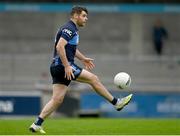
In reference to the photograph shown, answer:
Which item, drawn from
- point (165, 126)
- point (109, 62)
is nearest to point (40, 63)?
point (109, 62)

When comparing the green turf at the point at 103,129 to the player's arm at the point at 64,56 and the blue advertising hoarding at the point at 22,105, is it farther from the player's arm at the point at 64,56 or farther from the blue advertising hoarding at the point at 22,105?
the blue advertising hoarding at the point at 22,105

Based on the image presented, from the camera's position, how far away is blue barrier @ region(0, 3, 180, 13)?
34.0m

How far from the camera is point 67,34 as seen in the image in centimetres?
1403

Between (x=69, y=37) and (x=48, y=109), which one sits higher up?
(x=69, y=37)

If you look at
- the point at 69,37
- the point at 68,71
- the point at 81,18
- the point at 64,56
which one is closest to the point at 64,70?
the point at 68,71

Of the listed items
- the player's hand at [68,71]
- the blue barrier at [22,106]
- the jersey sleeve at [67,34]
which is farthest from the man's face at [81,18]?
the blue barrier at [22,106]

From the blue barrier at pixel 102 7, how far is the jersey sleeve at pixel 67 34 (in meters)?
19.8

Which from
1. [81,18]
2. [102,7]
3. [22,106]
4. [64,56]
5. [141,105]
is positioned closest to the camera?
[64,56]

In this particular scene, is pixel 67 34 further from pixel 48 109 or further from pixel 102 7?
pixel 102 7

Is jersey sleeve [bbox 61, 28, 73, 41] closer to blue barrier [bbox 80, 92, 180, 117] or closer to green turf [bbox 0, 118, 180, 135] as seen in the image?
green turf [bbox 0, 118, 180, 135]

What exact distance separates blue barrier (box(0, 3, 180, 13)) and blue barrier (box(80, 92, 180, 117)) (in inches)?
335

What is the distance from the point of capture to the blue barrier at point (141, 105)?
2547 cm

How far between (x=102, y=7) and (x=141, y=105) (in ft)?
31.5

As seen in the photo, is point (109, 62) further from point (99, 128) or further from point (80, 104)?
point (99, 128)
